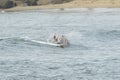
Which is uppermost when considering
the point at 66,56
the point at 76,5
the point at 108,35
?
the point at 66,56

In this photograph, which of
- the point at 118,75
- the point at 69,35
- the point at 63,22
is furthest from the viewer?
the point at 63,22

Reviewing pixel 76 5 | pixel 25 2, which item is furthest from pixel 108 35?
pixel 25 2

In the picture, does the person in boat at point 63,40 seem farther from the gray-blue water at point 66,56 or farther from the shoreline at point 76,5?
the shoreline at point 76,5

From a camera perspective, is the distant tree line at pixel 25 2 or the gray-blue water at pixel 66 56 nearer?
the gray-blue water at pixel 66 56

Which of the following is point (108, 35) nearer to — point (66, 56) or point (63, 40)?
point (63, 40)

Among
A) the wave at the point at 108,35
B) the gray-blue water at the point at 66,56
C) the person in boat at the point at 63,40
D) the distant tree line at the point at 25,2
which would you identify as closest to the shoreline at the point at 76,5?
the distant tree line at the point at 25,2

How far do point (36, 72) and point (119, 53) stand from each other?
32.4 feet

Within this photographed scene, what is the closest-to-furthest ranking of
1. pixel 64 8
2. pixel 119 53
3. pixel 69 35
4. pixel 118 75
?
pixel 118 75 → pixel 119 53 → pixel 69 35 → pixel 64 8

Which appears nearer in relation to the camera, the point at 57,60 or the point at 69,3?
the point at 57,60

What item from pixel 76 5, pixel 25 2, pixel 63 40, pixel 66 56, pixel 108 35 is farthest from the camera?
pixel 25 2

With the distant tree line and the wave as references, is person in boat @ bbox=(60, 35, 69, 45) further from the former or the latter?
the distant tree line

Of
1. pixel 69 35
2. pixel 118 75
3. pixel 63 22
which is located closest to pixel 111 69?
pixel 118 75

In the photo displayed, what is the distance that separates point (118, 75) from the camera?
33.2m

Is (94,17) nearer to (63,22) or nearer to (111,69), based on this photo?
(63,22)
